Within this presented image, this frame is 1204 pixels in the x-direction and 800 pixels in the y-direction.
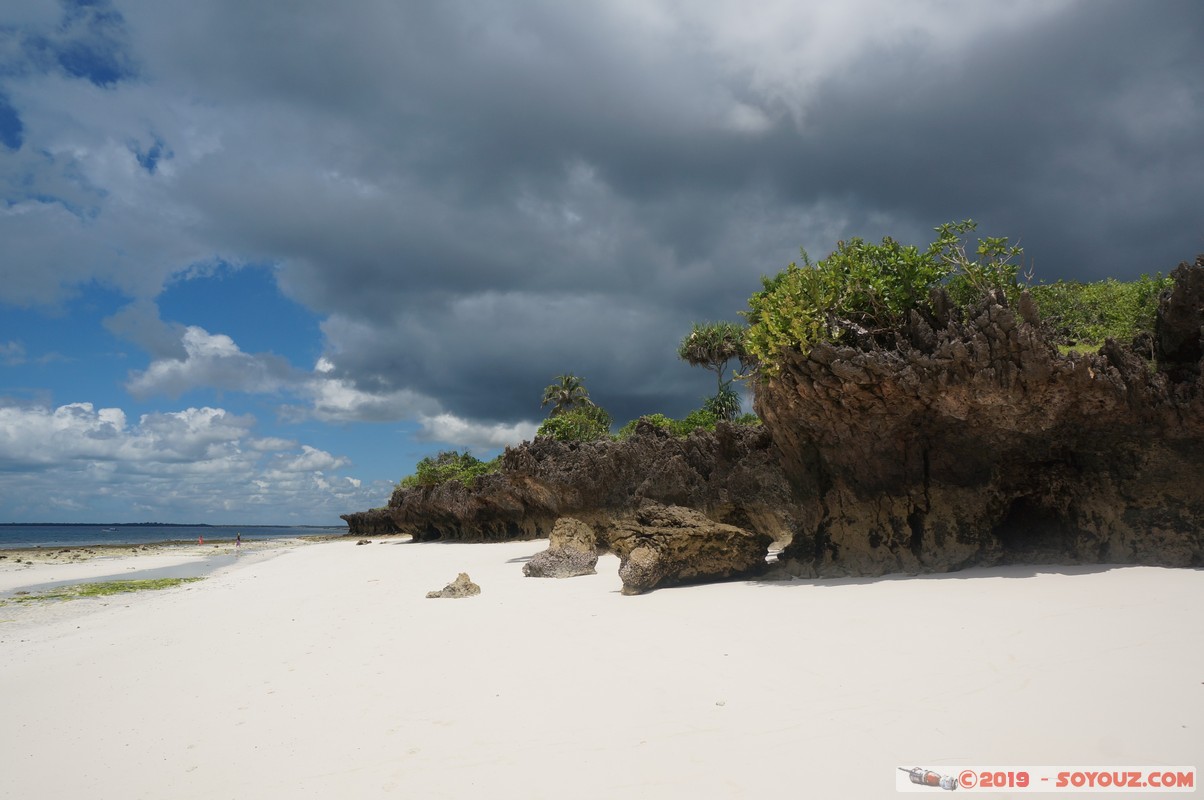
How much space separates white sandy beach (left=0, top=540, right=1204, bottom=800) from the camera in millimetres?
4125

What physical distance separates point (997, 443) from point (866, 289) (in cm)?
330

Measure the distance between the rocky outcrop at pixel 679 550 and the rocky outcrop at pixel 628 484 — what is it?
273 centimetres

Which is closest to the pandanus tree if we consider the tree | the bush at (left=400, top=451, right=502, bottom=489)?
the tree

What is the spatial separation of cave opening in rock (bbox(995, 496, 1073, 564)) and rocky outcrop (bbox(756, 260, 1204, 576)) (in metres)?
0.02

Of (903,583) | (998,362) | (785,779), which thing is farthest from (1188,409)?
(785,779)

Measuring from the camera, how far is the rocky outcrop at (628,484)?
1611cm

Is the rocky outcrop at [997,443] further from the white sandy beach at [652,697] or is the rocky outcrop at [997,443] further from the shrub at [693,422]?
the shrub at [693,422]

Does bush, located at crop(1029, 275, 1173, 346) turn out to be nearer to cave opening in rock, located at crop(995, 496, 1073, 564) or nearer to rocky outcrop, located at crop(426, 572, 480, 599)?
cave opening in rock, located at crop(995, 496, 1073, 564)

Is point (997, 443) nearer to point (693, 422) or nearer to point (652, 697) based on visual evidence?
point (652, 697)

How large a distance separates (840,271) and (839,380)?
7.25 ft

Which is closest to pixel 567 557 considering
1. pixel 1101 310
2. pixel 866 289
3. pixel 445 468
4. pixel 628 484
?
pixel 628 484

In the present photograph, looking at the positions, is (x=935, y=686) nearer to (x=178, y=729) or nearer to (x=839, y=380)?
(x=839, y=380)

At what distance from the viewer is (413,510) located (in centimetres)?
4838

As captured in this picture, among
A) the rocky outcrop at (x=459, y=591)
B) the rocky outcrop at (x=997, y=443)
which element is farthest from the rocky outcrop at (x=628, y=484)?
the rocky outcrop at (x=459, y=591)
